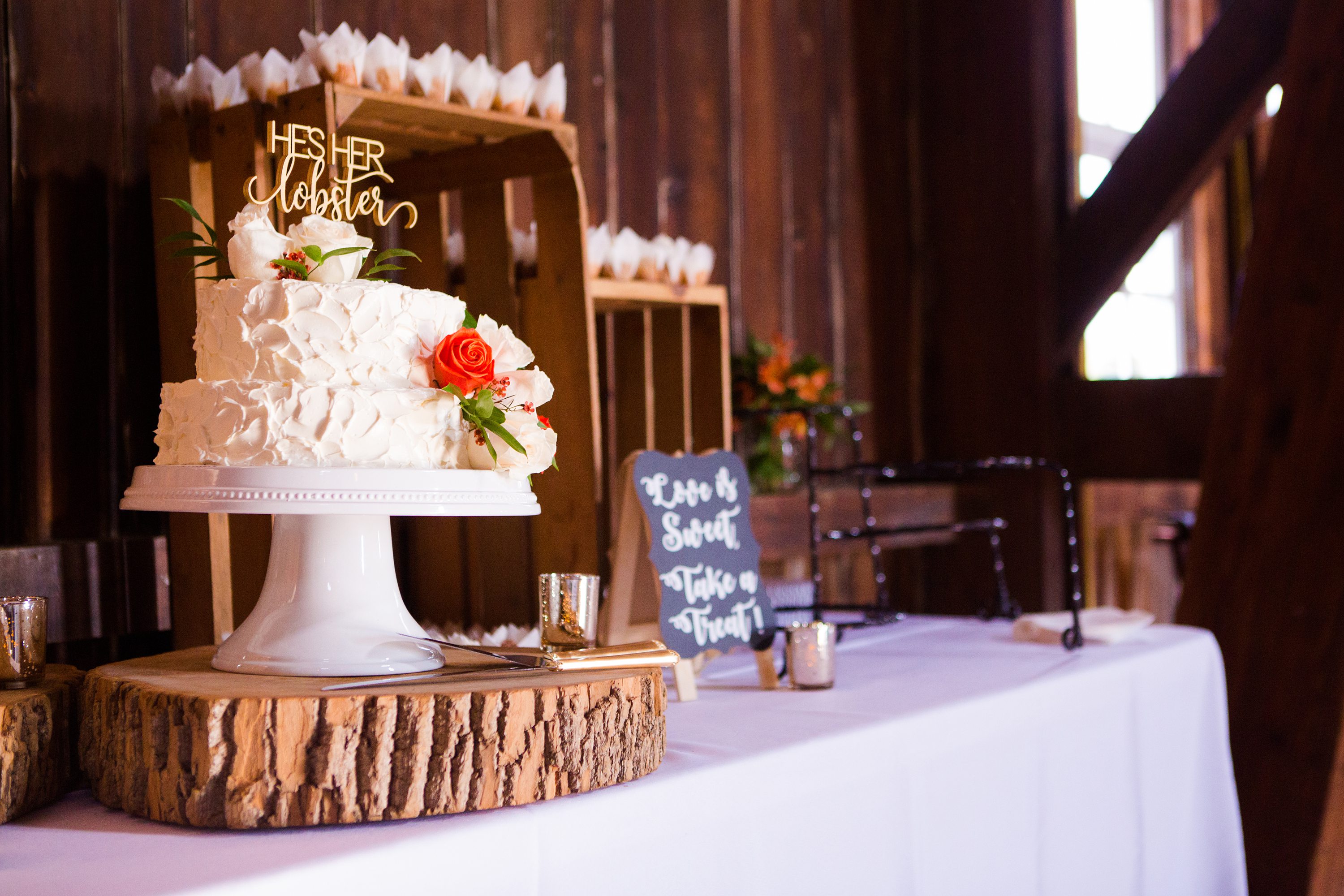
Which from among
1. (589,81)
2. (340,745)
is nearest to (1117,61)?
(589,81)

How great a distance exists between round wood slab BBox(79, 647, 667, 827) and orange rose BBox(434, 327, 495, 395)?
314mm

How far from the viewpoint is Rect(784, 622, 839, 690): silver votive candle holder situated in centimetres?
172

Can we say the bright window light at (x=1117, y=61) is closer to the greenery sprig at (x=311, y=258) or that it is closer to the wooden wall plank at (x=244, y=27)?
the wooden wall plank at (x=244, y=27)

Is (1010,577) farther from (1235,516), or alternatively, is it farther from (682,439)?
(682,439)

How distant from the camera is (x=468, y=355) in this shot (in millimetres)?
1236

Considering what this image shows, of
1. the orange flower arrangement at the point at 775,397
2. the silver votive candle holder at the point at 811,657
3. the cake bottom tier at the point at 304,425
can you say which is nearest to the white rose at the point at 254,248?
the cake bottom tier at the point at 304,425

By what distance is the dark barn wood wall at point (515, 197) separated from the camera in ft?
6.44

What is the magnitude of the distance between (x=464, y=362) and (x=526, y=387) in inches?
3.4

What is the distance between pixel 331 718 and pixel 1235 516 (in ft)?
7.56

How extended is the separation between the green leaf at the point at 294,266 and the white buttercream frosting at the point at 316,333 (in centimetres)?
1

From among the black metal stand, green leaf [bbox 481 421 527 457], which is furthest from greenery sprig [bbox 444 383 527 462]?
the black metal stand

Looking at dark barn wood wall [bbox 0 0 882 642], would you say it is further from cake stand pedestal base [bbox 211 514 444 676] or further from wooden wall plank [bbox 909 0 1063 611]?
cake stand pedestal base [bbox 211 514 444 676]

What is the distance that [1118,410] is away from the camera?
3.50 metres

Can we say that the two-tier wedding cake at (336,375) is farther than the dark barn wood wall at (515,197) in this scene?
No
